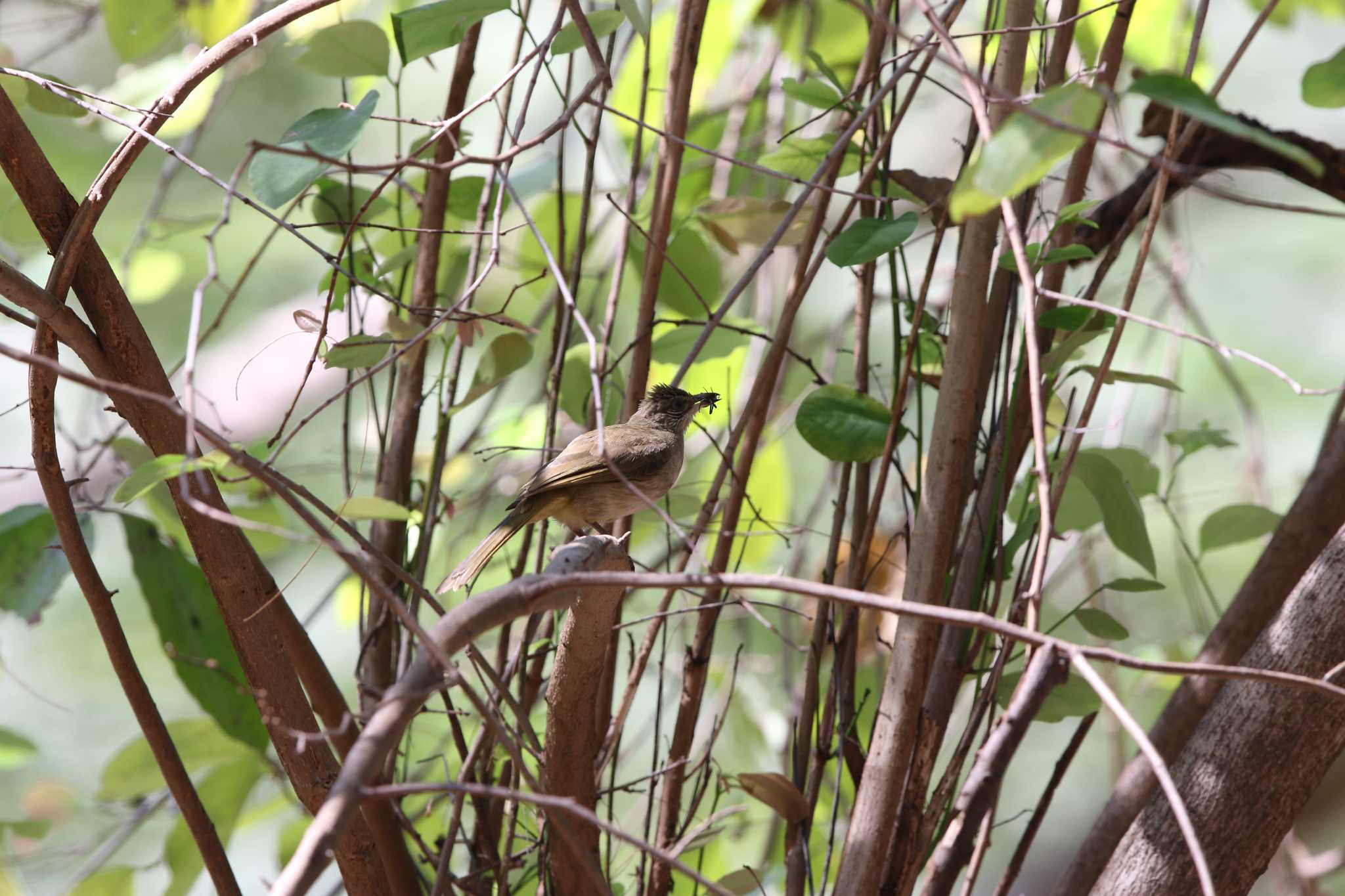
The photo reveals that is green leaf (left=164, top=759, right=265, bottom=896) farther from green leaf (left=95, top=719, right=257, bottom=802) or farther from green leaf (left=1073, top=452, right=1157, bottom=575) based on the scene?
green leaf (left=1073, top=452, right=1157, bottom=575)

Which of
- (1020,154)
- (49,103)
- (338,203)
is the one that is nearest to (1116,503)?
(1020,154)

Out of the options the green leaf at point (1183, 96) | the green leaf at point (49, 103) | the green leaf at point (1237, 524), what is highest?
the green leaf at point (49, 103)

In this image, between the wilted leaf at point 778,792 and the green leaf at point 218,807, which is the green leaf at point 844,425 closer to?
the wilted leaf at point 778,792

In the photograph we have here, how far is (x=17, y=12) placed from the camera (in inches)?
209

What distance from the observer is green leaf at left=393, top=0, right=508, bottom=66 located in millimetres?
1455

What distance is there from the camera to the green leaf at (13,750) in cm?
217

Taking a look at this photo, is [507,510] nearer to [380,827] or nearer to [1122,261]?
[380,827]

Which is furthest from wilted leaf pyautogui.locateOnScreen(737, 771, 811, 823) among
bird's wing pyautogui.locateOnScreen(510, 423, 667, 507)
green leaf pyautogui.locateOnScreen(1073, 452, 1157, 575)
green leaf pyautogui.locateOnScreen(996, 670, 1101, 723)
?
bird's wing pyautogui.locateOnScreen(510, 423, 667, 507)

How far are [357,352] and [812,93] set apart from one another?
0.71 meters

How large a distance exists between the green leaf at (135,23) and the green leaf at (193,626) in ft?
2.99

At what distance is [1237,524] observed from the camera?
6.72 ft

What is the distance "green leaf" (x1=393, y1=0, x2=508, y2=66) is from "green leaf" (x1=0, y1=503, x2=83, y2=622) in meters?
0.87

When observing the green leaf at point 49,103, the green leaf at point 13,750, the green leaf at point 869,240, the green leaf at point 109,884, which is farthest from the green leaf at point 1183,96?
the green leaf at point 13,750

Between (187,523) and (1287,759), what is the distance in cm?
139
